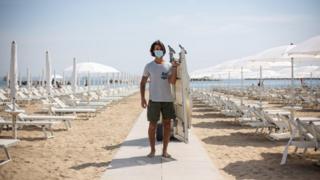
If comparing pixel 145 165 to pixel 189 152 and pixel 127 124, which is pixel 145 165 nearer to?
pixel 189 152

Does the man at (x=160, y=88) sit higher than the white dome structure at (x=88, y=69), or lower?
lower

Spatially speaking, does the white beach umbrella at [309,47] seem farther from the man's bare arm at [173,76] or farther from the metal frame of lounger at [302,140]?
the man's bare arm at [173,76]

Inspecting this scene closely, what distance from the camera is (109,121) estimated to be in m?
12.5

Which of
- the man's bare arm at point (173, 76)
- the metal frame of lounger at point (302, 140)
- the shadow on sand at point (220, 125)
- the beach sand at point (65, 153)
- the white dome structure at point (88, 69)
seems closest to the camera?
the beach sand at point (65, 153)

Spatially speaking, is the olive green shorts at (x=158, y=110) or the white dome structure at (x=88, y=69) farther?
the white dome structure at (x=88, y=69)

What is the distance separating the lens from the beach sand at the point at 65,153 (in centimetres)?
540

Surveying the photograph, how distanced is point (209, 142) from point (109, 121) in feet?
15.9

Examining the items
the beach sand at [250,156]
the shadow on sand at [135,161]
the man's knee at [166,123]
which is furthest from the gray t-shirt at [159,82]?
the beach sand at [250,156]

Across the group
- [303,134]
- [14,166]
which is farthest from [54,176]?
[303,134]

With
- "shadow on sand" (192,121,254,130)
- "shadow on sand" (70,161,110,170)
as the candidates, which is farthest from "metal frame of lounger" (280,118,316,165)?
"shadow on sand" (192,121,254,130)

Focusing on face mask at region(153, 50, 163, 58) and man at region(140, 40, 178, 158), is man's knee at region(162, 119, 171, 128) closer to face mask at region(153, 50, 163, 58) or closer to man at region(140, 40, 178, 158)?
man at region(140, 40, 178, 158)

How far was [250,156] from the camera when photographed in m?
6.90

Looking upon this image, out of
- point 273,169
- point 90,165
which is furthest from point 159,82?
point 273,169

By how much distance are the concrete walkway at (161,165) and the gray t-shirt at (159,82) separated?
3.07 ft
